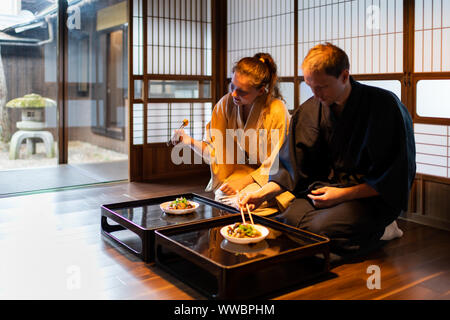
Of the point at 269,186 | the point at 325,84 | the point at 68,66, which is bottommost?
the point at 269,186

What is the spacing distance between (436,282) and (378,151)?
71cm

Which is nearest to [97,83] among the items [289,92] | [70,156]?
[70,156]

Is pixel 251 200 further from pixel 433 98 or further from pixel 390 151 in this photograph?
pixel 433 98

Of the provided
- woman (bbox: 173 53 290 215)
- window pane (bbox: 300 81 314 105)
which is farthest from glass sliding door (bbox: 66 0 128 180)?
woman (bbox: 173 53 290 215)

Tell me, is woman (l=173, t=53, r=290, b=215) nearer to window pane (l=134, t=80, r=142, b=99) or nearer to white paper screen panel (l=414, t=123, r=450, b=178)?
white paper screen panel (l=414, t=123, r=450, b=178)

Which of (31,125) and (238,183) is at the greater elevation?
(31,125)

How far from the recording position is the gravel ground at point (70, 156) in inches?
230

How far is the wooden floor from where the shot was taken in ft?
7.20

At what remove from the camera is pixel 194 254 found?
7.00ft

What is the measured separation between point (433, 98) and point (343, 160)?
1.31 meters

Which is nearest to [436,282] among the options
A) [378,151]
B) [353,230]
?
[353,230]

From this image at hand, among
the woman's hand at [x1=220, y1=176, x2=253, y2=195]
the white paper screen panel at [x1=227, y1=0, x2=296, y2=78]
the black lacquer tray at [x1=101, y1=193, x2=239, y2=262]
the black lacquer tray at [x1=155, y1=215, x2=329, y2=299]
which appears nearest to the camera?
the black lacquer tray at [x1=155, y1=215, x2=329, y2=299]

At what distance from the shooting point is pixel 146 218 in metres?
2.76

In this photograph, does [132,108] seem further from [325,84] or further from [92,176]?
[325,84]
